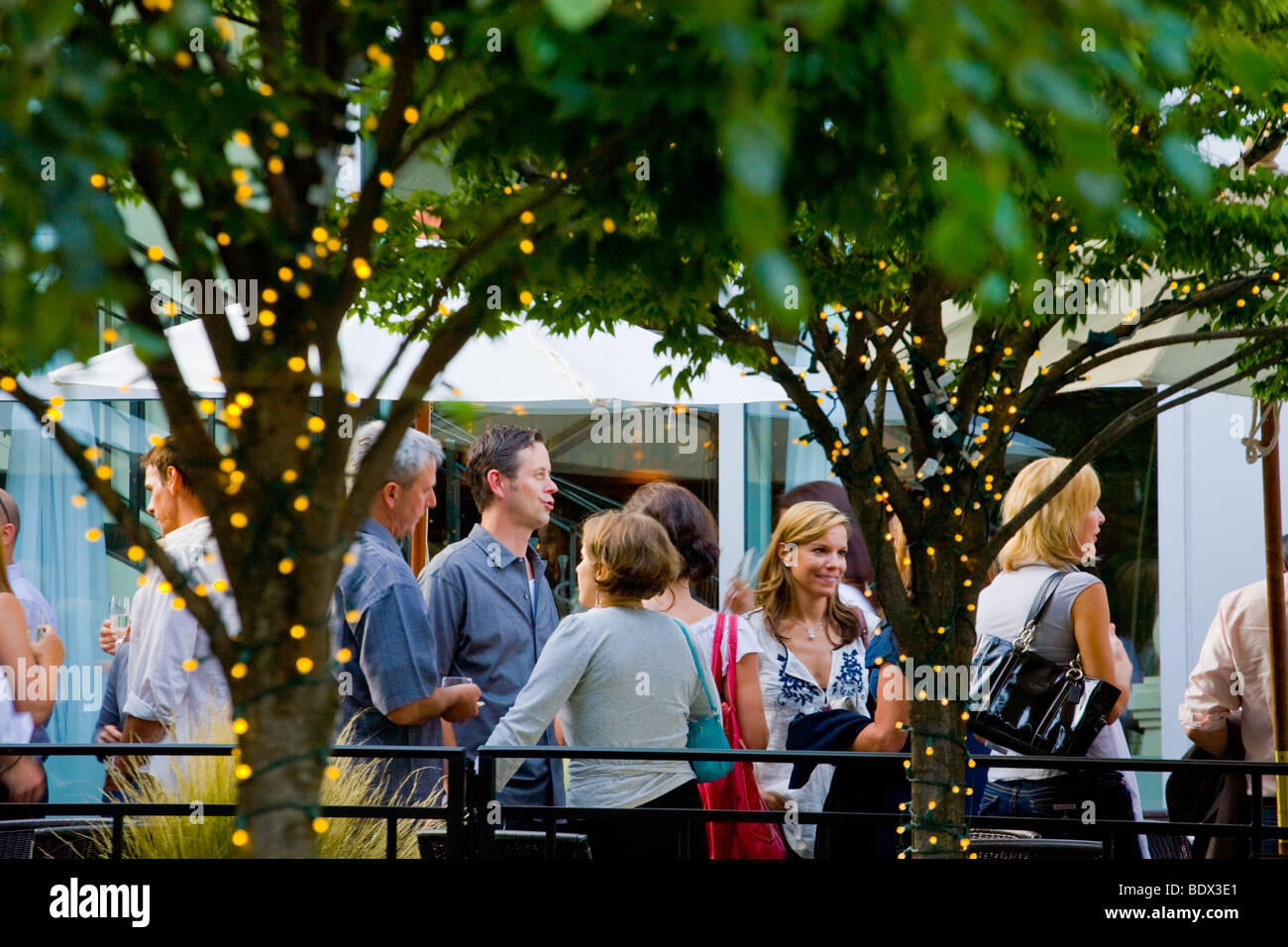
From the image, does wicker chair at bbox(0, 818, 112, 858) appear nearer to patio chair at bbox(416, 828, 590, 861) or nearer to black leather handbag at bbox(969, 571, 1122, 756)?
patio chair at bbox(416, 828, 590, 861)

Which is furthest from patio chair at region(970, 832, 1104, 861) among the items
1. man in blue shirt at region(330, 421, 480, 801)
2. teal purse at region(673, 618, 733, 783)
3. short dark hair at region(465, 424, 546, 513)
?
short dark hair at region(465, 424, 546, 513)

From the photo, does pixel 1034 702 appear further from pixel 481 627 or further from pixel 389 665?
pixel 389 665

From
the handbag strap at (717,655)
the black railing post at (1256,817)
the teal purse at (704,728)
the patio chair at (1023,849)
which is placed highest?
the handbag strap at (717,655)

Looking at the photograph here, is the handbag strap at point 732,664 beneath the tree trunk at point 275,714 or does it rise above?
beneath

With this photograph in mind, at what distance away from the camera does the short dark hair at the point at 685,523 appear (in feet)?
17.4

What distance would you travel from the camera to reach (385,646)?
4.40 meters

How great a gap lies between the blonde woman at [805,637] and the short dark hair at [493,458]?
1.08 meters

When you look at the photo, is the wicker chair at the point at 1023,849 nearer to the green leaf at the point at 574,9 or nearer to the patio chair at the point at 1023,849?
the patio chair at the point at 1023,849

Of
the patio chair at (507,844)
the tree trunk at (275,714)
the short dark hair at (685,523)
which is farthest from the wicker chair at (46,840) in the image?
the tree trunk at (275,714)

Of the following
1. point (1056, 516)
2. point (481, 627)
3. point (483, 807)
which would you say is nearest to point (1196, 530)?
point (1056, 516)

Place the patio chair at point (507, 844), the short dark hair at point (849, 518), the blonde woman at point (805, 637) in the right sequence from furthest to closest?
the short dark hair at point (849, 518) → the blonde woman at point (805, 637) → the patio chair at point (507, 844)

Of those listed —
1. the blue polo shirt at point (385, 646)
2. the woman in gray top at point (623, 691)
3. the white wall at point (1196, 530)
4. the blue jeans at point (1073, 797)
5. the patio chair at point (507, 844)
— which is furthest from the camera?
the white wall at point (1196, 530)

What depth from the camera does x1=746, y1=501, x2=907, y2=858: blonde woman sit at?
482 centimetres
